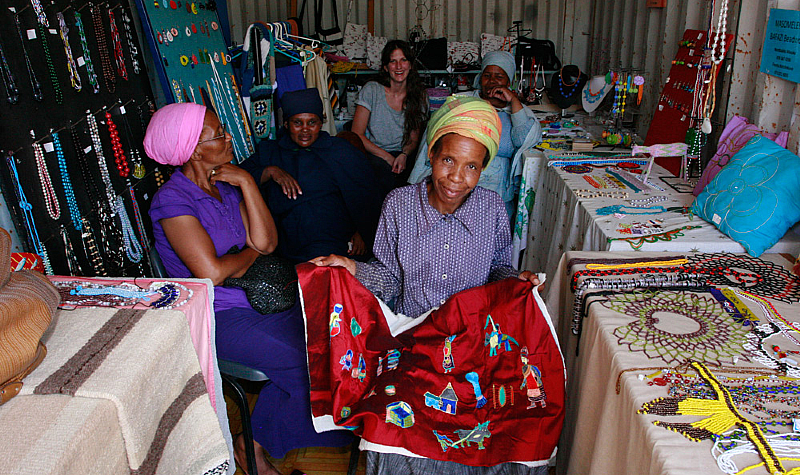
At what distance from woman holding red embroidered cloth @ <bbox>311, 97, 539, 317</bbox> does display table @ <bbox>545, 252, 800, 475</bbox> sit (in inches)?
12.9

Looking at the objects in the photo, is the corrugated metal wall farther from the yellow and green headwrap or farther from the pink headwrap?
the pink headwrap

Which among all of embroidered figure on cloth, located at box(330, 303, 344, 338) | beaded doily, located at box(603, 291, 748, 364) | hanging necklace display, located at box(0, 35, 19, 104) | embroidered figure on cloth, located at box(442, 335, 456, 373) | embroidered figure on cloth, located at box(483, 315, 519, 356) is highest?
hanging necklace display, located at box(0, 35, 19, 104)

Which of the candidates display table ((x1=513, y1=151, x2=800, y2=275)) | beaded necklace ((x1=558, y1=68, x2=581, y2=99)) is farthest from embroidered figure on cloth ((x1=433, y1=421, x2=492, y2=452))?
beaded necklace ((x1=558, y1=68, x2=581, y2=99))

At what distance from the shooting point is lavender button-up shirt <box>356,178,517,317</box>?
6.61 feet

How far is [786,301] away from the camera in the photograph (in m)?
1.68

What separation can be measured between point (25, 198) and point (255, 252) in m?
0.87

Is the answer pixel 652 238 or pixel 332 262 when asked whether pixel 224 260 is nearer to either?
pixel 332 262

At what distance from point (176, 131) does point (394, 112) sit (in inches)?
87.1

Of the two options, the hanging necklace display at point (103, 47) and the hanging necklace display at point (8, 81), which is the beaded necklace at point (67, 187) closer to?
the hanging necklace display at point (8, 81)

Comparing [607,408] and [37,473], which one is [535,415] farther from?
[37,473]

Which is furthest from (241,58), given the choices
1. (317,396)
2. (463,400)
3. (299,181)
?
(463,400)

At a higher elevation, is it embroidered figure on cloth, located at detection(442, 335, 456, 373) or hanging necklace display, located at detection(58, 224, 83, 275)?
hanging necklace display, located at detection(58, 224, 83, 275)

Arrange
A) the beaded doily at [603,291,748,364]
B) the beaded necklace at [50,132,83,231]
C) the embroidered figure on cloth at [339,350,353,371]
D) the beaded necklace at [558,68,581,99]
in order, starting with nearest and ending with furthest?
the beaded doily at [603,291,748,364] → the embroidered figure on cloth at [339,350,353,371] → the beaded necklace at [50,132,83,231] → the beaded necklace at [558,68,581,99]

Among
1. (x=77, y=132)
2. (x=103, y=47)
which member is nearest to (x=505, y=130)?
(x=103, y=47)
